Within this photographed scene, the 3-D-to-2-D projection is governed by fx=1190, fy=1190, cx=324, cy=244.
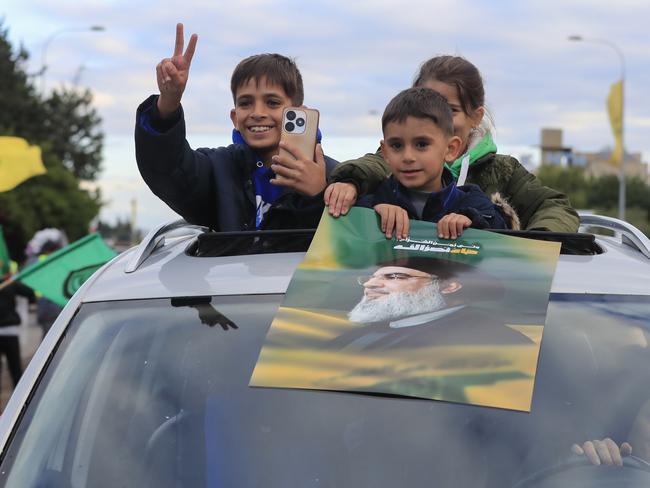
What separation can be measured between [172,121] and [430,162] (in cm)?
86

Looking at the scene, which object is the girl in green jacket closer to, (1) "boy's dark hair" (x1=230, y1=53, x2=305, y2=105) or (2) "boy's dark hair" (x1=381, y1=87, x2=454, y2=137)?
(2) "boy's dark hair" (x1=381, y1=87, x2=454, y2=137)

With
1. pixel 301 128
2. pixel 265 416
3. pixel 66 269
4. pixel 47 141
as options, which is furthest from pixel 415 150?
pixel 47 141

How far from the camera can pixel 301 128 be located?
11.3 ft

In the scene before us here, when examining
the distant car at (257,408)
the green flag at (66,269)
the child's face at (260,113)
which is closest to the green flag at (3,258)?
the green flag at (66,269)

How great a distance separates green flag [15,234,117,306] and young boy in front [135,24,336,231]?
13.8 ft

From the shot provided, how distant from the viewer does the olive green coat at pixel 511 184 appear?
3.55 meters

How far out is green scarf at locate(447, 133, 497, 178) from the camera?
4.06 metres

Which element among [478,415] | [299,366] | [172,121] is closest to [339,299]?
[299,366]

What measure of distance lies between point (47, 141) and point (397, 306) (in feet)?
177

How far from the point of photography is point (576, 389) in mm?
2584

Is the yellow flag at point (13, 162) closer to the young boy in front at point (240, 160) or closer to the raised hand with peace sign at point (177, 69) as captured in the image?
the young boy in front at point (240, 160)

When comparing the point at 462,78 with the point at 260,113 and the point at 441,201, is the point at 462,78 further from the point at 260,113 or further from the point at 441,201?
the point at 441,201

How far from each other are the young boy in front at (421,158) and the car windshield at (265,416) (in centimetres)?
73

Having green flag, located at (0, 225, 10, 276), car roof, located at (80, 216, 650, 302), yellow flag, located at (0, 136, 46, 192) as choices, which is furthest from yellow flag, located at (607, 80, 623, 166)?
car roof, located at (80, 216, 650, 302)
